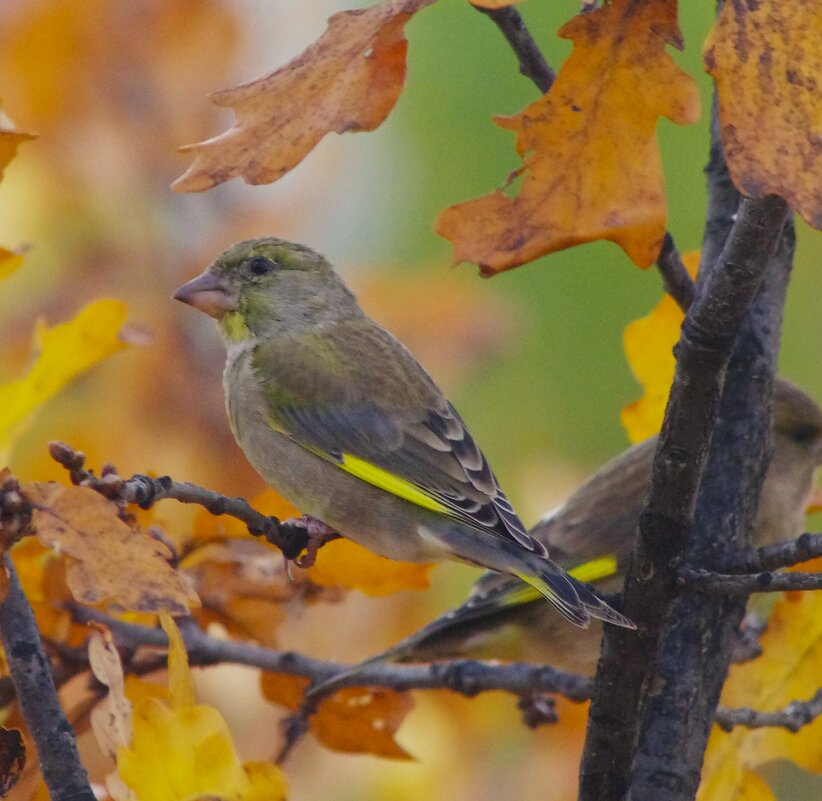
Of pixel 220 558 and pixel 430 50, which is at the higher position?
pixel 430 50

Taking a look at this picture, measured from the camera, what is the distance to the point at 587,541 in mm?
4078

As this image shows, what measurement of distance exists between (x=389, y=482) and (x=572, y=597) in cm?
73

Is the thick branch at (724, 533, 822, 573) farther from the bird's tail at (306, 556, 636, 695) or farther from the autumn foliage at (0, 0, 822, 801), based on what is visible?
the autumn foliage at (0, 0, 822, 801)

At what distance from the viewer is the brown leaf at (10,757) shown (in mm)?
1944

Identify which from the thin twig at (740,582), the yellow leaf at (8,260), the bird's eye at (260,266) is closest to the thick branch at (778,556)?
the thin twig at (740,582)

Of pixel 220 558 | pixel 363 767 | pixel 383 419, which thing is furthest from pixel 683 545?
pixel 363 767

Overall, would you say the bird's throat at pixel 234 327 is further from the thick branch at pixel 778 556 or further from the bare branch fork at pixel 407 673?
the thick branch at pixel 778 556

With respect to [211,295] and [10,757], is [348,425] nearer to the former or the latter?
[211,295]

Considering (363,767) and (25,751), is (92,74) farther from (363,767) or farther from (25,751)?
(25,751)

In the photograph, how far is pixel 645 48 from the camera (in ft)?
5.89

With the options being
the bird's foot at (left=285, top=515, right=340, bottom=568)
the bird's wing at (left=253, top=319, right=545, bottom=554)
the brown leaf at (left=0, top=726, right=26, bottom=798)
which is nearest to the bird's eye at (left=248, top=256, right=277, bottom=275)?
the bird's wing at (left=253, top=319, right=545, bottom=554)

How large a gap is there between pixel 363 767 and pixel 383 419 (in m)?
1.33

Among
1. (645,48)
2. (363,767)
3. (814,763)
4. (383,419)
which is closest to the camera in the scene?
(645,48)

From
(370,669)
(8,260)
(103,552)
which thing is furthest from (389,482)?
(103,552)
